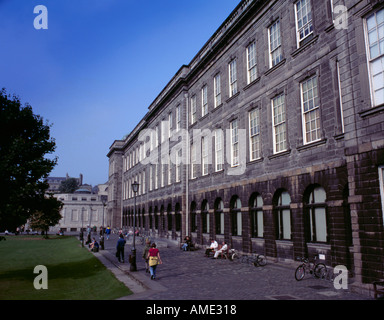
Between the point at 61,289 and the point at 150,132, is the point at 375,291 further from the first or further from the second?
the point at 150,132

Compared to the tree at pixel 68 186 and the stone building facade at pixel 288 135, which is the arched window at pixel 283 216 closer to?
the stone building facade at pixel 288 135

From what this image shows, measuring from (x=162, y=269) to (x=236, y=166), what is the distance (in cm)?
891

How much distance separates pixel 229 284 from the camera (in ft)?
41.1

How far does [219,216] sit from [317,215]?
10.9m

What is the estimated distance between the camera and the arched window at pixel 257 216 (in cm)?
1970

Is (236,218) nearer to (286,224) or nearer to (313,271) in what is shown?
(286,224)

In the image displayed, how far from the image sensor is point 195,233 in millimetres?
29062

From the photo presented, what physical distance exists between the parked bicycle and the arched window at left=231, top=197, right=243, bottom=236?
1.87 meters

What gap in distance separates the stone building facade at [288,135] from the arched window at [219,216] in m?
0.10

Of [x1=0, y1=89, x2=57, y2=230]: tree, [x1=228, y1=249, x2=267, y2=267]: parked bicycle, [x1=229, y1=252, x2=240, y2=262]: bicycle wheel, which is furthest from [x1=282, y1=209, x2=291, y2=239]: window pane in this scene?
[x1=0, y1=89, x2=57, y2=230]: tree

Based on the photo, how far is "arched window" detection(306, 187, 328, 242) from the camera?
14.9 meters

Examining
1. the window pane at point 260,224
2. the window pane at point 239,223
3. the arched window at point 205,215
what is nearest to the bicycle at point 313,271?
the window pane at point 260,224

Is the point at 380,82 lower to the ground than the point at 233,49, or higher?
lower
